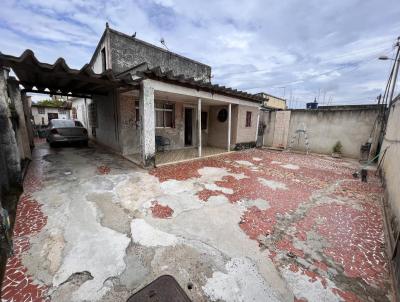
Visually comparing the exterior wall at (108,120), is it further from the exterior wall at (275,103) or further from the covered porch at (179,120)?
the exterior wall at (275,103)

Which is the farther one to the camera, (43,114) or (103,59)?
(43,114)

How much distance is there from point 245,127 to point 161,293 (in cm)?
865

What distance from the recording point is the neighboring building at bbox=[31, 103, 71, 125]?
16.0 meters

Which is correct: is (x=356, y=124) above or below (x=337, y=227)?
above

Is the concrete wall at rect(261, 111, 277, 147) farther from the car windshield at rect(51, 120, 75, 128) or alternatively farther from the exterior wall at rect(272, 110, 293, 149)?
the car windshield at rect(51, 120, 75, 128)

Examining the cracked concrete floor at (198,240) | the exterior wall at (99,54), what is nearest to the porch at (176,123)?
the cracked concrete floor at (198,240)

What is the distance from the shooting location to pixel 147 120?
5184 millimetres

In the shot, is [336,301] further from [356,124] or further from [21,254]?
[356,124]

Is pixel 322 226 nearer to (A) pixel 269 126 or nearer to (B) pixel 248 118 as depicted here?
(B) pixel 248 118

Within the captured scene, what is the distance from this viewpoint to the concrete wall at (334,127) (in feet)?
25.3

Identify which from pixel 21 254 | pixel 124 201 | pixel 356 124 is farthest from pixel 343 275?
pixel 356 124

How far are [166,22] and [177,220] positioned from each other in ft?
30.9

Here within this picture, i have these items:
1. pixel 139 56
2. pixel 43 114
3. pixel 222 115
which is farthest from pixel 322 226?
pixel 43 114

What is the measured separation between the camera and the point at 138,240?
7.42ft
